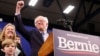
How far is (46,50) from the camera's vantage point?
156cm

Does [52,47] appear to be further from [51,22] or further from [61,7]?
[51,22]

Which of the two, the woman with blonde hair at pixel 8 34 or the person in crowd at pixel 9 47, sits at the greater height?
the woman with blonde hair at pixel 8 34

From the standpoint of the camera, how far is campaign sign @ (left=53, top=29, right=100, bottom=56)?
1.49m

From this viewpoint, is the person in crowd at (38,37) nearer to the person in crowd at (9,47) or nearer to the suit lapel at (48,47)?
the suit lapel at (48,47)

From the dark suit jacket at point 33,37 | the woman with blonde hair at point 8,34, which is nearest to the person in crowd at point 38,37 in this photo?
the dark suit jacket at point 33,37

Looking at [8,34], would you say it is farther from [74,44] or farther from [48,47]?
[74,44]

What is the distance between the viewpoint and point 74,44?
5.01 ft

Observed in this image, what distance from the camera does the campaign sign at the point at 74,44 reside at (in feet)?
4.90

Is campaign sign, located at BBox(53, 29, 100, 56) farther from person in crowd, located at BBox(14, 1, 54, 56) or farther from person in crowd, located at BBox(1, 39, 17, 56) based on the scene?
person in crowd, located at BBox(1, 39, 17, 56)

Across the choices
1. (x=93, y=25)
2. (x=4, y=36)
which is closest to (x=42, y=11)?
(x=93, y=25)

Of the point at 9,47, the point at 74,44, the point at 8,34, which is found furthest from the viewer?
the point at 8,34

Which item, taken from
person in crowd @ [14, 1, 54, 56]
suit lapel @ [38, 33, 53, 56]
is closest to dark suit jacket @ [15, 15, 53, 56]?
person in crowd @ [14, 1, 54, 56]

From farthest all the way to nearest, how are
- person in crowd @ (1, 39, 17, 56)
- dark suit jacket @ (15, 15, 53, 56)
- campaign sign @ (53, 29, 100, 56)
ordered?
dark suit jacket @ (15, 15, 53, 56)
person in crowd @ (1, 39, 17, 56)
campaign sign @ (53, 29, 100, 56)

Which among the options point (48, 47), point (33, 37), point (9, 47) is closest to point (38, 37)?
point (33, 37)
